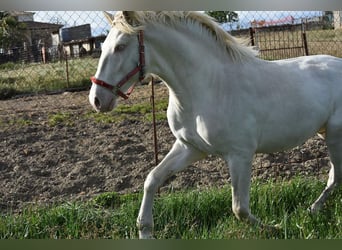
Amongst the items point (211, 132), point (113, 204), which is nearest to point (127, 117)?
point (113, 204)

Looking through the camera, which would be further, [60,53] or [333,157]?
[60,53]

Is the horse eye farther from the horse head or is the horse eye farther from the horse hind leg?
the horse hind leg

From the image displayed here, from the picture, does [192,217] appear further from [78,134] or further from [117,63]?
[78,134]

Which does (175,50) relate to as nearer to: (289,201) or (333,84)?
(333,84)

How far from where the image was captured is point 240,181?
348cm

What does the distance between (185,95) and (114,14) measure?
2.46ft

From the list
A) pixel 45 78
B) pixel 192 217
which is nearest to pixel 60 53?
pixel 45 78

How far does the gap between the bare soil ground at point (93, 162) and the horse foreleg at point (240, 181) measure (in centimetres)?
141

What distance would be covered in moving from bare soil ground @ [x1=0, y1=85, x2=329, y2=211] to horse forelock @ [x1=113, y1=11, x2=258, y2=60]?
69.3 inches

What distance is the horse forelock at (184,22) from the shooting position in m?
3.21

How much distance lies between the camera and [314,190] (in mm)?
4430

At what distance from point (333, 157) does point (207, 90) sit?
136 centimetres

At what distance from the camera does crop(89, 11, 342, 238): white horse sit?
3264mm

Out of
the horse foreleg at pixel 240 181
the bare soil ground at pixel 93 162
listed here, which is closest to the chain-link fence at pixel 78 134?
the bare soil ground at pixel 93 162
